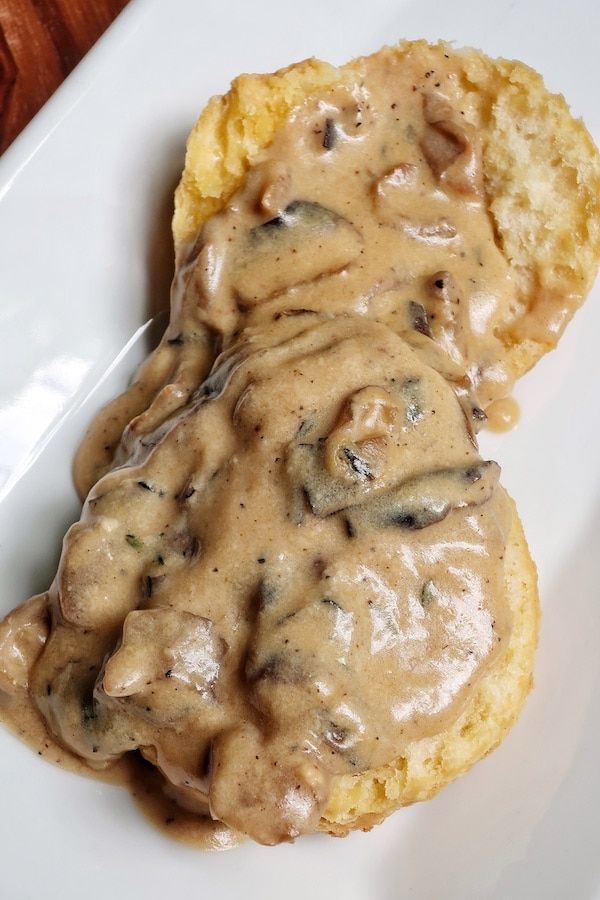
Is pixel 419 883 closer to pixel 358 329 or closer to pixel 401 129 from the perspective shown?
pixel 358 329

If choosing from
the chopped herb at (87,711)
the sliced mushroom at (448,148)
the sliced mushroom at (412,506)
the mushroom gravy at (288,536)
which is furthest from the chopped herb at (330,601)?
the sliced mushroom at (448,148)

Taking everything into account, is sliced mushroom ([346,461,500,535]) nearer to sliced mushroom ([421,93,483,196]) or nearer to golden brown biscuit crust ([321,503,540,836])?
golden brown biscuit crust ([321,503,540,836])

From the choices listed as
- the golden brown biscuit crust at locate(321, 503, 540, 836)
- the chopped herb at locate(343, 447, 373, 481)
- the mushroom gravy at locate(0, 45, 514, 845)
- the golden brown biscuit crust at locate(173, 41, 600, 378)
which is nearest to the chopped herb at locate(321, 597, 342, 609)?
the mushroom gravy at locate(0, 45, 514, 845)

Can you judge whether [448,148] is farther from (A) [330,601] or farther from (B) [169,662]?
(B) [169,662]

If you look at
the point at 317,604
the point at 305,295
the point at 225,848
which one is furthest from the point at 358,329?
the point at 225,848

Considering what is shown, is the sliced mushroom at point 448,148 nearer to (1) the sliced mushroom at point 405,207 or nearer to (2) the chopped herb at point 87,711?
(1) the sliced mushroom at point 405,207

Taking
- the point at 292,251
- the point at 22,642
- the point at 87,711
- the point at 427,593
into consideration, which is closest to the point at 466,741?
the point at 427,593
